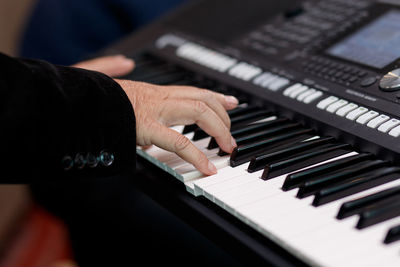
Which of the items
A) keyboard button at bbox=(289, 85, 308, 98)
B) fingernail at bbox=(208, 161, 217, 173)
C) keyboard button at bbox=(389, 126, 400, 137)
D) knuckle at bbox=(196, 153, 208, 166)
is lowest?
fingernail at bbox=(208, 161, 217, 173)

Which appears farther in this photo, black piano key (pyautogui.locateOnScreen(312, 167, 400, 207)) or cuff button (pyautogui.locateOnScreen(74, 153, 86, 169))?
cuff button (pyautogui.locateOnScreen(74, 153, 86, 169))

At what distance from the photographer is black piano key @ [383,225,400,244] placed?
24.5 inches

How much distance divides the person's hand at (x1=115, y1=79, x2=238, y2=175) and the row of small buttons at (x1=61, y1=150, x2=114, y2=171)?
0.06 metres

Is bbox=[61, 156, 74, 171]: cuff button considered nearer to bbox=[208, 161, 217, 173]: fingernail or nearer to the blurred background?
bbox=[208, 161, 217, 173]: fingernail

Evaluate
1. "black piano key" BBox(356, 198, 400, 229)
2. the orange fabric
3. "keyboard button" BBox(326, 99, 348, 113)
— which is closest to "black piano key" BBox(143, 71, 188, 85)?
"keyboard button" BBox(326, 99, 348, 113)

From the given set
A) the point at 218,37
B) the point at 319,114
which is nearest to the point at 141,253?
the point at 218,37

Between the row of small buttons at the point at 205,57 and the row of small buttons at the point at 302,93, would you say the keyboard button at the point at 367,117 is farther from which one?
the row of small buttons at the point at 205,57

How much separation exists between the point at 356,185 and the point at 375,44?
0.38m

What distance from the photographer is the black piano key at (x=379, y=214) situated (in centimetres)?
65

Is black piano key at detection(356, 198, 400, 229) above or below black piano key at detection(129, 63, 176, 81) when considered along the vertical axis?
above

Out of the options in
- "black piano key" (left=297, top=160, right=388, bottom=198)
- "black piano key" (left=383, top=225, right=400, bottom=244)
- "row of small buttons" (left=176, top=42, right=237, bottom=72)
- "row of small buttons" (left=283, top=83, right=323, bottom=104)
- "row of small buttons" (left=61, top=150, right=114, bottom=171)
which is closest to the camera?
"black piano key" (left=383, top=225, right=400, bottom=244)

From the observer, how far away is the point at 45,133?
81 centimetres

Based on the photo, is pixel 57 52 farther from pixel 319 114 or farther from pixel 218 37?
pixel 319 114

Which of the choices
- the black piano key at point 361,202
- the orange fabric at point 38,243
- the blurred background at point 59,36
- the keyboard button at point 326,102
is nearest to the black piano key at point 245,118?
the keyboard button at point 326,102
